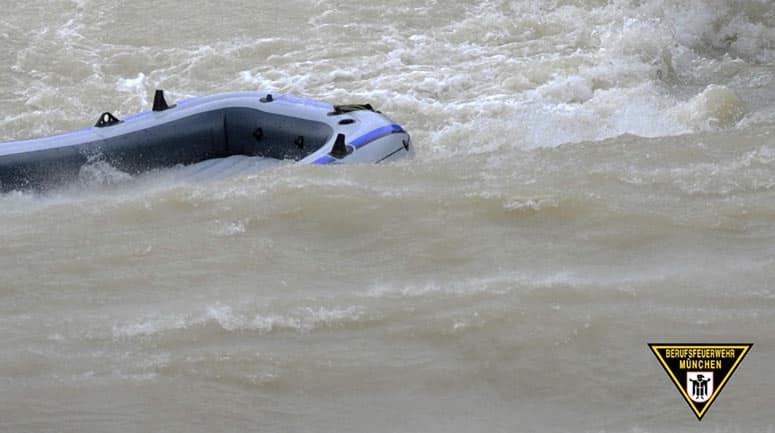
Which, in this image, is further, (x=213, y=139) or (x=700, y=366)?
(x=213, y=139)

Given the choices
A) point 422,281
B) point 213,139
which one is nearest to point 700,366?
point 422,281

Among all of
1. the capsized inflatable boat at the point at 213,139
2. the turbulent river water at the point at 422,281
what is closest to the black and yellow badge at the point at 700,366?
the turbulent river water at the point at 422,281

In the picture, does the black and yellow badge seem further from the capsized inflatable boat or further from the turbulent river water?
the capsized inflatable boat

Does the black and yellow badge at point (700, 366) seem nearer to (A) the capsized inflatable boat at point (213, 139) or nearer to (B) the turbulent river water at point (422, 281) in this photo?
(B) the turbulent river water at point (422, 281)

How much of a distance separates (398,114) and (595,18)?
254 centimetres

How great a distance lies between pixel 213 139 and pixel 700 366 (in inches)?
137

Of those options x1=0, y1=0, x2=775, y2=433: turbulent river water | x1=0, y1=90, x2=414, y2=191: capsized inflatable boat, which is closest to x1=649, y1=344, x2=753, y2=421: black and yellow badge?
x1=0, y1=0, x2=775, y2=433: turbulent river water

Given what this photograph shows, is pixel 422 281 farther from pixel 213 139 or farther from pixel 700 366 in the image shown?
pixel 213 139

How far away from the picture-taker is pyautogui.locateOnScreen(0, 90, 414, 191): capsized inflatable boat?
6.16 metres

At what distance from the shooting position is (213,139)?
6.84 meters

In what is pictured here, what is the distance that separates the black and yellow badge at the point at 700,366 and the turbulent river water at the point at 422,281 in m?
0.04

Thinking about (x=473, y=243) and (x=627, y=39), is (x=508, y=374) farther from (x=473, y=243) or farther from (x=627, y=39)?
(x=627, y=39)

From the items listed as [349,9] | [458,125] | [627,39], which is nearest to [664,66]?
Answer: [627,39]

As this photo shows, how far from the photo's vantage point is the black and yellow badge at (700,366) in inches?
152
